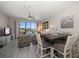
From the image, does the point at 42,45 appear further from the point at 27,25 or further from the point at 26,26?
the point at 27,25

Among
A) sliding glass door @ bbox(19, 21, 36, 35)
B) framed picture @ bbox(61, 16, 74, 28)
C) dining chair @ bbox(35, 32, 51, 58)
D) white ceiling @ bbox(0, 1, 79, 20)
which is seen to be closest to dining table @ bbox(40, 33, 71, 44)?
dining chair @ bbox(35, 32, 51, 58)

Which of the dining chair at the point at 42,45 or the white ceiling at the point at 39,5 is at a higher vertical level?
the white ceiling at the point at 39,5

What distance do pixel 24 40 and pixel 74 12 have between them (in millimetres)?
2928

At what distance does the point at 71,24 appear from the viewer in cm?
356

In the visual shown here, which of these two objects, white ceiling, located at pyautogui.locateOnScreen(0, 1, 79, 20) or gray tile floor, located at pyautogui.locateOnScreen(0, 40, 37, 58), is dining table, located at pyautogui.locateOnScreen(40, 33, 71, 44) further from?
white ceiling, located at pyautogui.locateOnScreen(0, 1, 79, 20)

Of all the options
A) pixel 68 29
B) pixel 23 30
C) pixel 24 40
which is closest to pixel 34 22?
pixel 23 30

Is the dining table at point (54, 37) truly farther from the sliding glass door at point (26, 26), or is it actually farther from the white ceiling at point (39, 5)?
the sliding glass door at point (26, 26)

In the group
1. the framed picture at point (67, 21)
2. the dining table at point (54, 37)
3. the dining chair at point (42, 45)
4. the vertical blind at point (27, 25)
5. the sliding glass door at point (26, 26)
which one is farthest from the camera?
the vertical blind at point (27, 25)

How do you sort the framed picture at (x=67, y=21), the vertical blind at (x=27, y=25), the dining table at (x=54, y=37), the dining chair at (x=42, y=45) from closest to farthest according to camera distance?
1. the dining chair at (x=42, y=45)
2. the dining table at (x=54, y=37)
3. the framed picture at (x=67, y=21)
4. the vertical blind at (x=27, y=25)

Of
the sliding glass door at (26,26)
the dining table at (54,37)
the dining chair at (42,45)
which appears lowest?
the dining chair at (42,45)

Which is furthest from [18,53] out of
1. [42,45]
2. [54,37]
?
[54,37]

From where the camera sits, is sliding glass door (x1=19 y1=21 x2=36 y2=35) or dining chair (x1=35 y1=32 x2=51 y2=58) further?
sliding glass door (x1=19 y1=21 x2=36 y2=35)

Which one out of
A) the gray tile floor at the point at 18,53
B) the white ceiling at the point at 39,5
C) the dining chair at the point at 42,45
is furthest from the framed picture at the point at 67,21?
the gray tile floor at the point at 18,53

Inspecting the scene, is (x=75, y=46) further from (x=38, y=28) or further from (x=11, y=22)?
(x=11, y=22)
